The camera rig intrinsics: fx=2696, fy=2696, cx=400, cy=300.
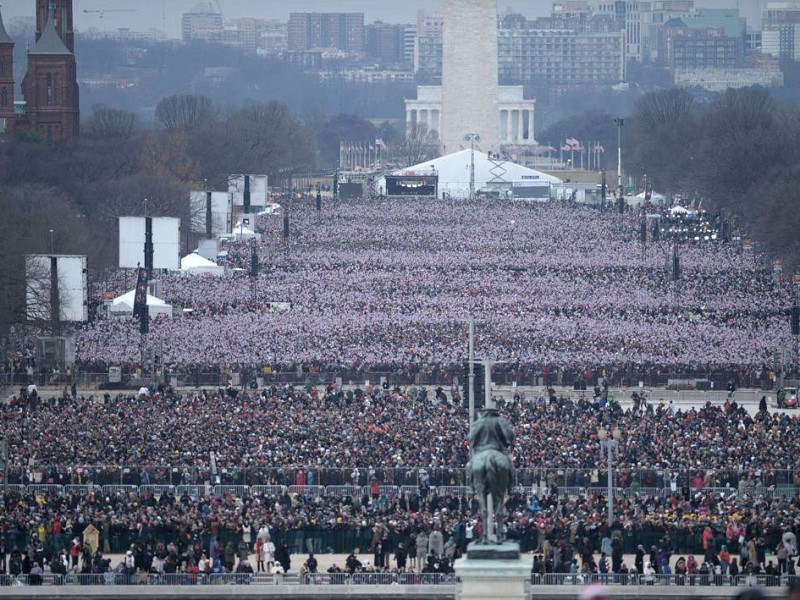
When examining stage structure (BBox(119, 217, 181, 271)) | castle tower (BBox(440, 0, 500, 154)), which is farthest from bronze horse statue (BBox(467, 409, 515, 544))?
castle tower (BBox(440, 0, 500, 154))

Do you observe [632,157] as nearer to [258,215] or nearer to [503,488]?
[258,215]

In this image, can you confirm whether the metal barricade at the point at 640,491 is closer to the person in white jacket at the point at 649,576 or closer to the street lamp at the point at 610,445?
the street lamp at the point at 610,445

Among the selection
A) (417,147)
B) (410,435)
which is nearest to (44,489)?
(410,435)

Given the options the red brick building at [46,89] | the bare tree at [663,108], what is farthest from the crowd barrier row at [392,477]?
the bare tree at [663,108]

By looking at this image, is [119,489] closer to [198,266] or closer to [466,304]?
[466,304]

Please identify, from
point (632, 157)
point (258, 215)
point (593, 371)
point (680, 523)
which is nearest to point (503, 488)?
point (680, 523)
